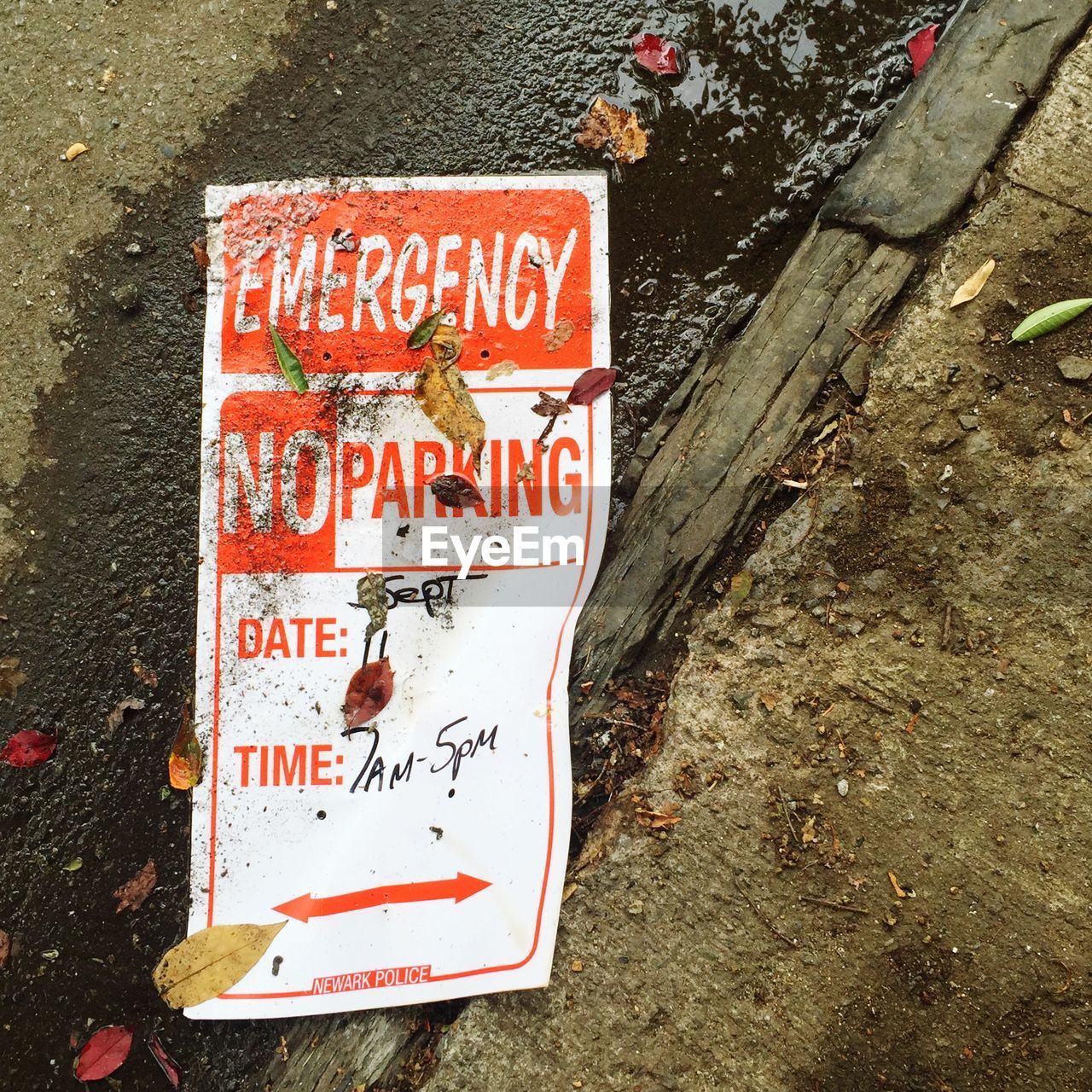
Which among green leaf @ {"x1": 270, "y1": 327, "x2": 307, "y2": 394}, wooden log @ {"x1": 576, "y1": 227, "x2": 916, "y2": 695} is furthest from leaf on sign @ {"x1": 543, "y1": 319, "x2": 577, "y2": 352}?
green leaf @ {"x1": 270, "y1": 327, "x2": 307, "y2": 394}

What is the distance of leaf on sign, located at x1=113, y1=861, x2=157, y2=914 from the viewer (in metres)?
1.69

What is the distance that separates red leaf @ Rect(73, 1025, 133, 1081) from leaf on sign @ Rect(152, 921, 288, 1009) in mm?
122

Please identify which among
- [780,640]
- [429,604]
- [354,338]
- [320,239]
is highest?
[320,239]

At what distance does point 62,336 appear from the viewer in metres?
1.75

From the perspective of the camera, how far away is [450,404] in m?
1.70

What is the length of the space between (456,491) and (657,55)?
3.65ft

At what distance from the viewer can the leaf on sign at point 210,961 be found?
65.5 inches

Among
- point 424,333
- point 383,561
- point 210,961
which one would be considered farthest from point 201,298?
point 210,961

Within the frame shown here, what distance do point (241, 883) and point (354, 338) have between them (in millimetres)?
1267

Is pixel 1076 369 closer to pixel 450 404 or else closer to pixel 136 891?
pixel 450 404

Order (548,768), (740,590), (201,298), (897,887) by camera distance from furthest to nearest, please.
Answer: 1. (201,298)
2. (548,768)
3. (740,590)
4. (897,887)

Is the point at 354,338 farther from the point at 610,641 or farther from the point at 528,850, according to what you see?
the point at 528,850

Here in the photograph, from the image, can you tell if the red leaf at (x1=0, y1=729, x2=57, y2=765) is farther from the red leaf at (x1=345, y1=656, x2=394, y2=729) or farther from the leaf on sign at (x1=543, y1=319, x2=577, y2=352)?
the leaf on sign at (x1=543, y1=319, x2=577, y2=352)

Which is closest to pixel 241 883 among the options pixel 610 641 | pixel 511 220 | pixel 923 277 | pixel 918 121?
pixel 610 641
